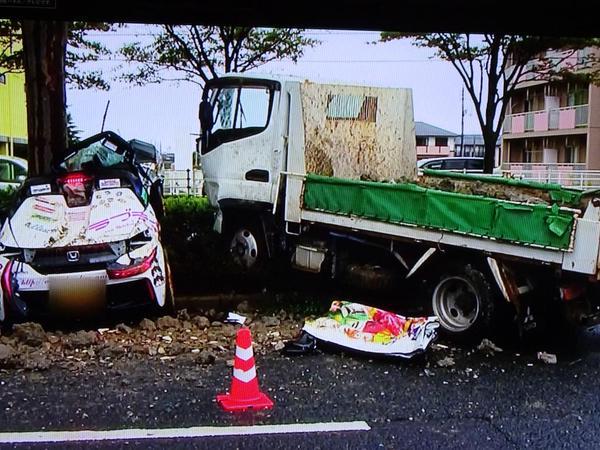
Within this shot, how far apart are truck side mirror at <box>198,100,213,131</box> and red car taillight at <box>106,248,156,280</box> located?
2643 millimetres

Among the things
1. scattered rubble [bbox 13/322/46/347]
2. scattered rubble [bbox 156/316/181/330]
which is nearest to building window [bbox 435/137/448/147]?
scattered rubble [bbox 156/316/181/330]

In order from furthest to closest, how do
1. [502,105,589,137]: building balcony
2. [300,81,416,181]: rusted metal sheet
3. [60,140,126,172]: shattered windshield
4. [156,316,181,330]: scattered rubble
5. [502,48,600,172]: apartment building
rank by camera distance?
[502,105,589,137]: building balcony → [502,48,600,172]: apartment building → [300,81,416,181]: rusted metal sheet → [60,140,126,172]: shattered windshield → [156,316,181,330]: scattered rubble

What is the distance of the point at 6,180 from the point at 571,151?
29337 millimetres

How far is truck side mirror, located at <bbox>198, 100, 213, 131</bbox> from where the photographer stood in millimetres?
9727

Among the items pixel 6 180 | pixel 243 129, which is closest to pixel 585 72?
pixel 243 129

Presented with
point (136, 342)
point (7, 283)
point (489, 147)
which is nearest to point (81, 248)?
point (7, 283)

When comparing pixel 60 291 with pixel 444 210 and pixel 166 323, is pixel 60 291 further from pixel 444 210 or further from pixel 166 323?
pixel 444 210

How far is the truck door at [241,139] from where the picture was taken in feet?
30.2

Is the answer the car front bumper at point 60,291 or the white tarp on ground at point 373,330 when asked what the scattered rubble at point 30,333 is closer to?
the car front bumper at point 60,291

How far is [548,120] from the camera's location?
37.2 metres

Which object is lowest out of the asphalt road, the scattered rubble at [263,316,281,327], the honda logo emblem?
the asphalt road

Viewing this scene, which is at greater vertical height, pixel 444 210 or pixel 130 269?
pixel 444 210

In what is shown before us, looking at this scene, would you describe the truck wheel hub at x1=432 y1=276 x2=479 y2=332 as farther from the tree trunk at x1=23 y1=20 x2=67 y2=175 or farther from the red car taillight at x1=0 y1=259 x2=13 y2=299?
the tree trunk at x1=23 y1=20 x2=67 y2=175

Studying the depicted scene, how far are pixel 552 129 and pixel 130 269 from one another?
3348cm
